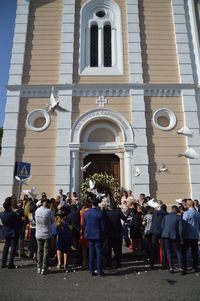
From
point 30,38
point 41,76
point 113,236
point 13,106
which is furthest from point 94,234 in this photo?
point 30,38

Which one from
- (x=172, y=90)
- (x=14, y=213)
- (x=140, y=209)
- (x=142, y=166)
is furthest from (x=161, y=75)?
(x=14, y=213)

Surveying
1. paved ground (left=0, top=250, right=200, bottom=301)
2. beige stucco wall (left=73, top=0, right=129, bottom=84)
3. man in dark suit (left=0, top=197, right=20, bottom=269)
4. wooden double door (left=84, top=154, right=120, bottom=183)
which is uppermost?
beige stucco wall (left=73, top=0, right=129, bottom=84)

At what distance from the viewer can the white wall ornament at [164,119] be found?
51.1 feet

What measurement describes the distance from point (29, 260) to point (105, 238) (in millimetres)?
2375

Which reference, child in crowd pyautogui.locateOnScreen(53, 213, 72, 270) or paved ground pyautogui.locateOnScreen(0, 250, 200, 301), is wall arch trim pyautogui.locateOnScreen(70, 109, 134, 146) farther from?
paved ground pyautogui.locateOnScreen(0, 250, 200, 301)

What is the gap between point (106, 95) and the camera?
16.0 metres

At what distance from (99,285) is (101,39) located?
51.5ft

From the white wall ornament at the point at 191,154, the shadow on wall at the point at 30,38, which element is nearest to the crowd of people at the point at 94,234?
the white wall ornament at the point at 191,154

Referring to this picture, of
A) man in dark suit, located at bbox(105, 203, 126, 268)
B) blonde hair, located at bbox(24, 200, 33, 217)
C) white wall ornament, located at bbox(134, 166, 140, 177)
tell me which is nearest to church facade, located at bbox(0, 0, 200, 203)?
white wall ornament, located at bbox(134, 166, 140, 177)

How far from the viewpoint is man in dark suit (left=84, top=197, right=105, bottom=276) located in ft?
21.1

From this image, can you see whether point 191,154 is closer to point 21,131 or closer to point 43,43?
point 21,131

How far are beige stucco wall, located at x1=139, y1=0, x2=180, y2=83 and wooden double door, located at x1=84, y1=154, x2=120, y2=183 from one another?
523 cm

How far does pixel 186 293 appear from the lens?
518 cm

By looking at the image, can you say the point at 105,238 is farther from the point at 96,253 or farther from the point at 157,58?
the point at 157,58
